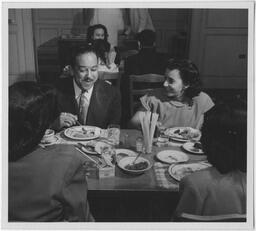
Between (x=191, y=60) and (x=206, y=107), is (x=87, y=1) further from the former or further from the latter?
(x=206, y=107)

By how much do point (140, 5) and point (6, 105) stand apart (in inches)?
26.1

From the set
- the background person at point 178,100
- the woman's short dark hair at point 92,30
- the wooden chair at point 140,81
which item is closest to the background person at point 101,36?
the woman's short dark hair at point 92,30

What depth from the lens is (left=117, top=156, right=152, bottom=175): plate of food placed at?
1.15 m

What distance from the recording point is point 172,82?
1.63 metres

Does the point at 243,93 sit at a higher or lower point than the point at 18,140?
Answer: higher

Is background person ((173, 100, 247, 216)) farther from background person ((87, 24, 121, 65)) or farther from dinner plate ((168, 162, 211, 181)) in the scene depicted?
background person ((87, 24, 121, 65))

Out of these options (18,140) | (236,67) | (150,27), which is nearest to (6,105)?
(18,140)

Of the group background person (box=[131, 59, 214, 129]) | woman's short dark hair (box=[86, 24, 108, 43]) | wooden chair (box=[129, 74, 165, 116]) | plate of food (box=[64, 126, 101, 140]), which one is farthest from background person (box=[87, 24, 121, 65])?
plate of food (box=[64, 126, 101, 140])

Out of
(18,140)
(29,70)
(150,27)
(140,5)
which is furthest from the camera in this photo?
(150,27)

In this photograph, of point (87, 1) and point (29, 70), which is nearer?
point (87, 1)

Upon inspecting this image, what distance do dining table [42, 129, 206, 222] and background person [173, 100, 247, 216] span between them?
0.29ft

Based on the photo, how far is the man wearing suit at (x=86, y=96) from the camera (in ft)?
5.23

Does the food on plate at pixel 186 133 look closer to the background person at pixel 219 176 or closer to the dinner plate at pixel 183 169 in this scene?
the dinner plate at pixel 183 169

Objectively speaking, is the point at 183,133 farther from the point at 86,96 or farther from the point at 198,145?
the point at 86,96
